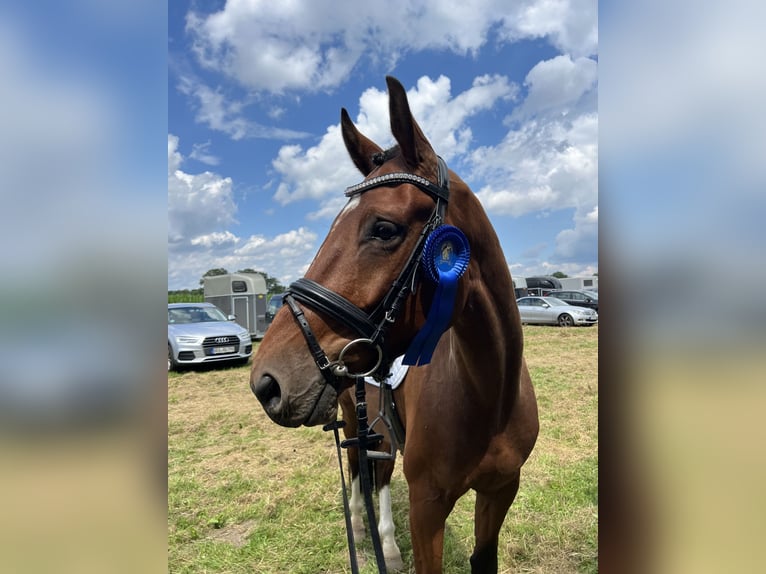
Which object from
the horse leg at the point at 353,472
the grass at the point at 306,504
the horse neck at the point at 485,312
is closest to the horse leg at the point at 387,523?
the grass at the point at 306,504

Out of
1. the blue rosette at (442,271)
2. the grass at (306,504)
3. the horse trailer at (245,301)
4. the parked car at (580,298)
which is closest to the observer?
the blue rosette at (442,271)

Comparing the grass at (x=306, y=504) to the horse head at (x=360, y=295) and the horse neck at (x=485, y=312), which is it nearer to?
the horse neck at (x=485, y=312)

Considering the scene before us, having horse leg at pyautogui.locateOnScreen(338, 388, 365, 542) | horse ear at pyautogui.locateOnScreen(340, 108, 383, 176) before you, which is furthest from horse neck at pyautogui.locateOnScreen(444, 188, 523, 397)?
horse leg at pyautogui.locateOnScreen(338, 388, 365, 542)

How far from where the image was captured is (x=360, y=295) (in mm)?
1470

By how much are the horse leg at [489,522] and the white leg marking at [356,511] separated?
1734mm

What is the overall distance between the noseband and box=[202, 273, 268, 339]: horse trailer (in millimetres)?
18581

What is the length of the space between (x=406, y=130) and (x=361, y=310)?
0.75 meters

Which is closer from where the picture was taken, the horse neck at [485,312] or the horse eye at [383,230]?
the horse eye at [383,230]

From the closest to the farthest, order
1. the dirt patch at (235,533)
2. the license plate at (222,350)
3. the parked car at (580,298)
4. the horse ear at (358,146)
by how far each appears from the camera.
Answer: the horse ear at (358,146) → the dirt patch at (235,533) → the license plate at (222,350) → the parked car at (580,298)

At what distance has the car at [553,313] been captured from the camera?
2048cm

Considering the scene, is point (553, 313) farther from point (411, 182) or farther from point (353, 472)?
point (411, 182)
